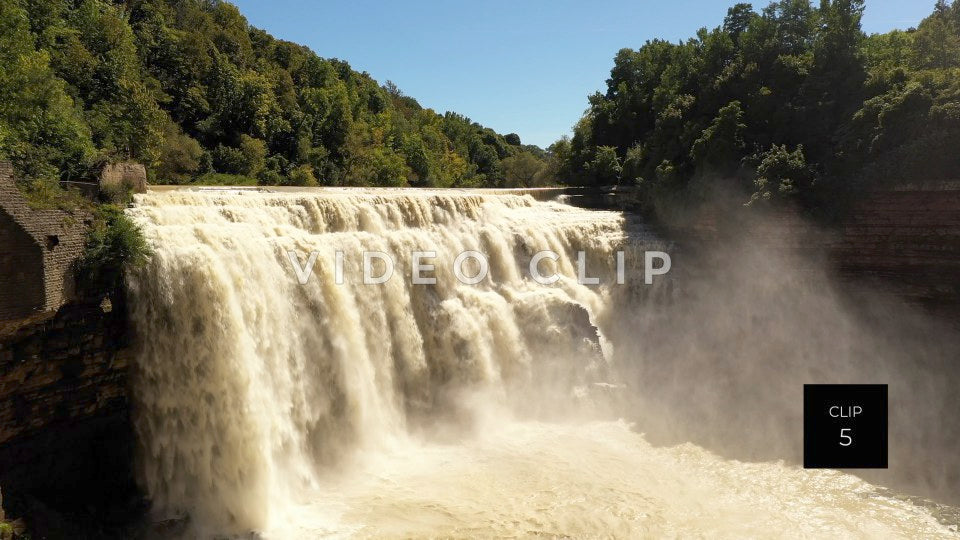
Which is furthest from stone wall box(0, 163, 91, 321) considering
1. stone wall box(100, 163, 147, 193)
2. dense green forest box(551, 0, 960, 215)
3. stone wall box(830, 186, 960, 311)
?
stone wall box(830, 186, 960, 311)

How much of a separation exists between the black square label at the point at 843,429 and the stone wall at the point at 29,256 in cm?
1613

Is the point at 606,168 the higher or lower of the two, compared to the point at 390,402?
higher

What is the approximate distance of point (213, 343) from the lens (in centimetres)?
1105

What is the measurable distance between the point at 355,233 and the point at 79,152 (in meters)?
6.60

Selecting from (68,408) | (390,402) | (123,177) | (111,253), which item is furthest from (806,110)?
(68,408)

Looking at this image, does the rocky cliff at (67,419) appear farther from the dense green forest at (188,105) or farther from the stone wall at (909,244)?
the stone wall at (909,244)

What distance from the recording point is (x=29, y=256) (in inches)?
363

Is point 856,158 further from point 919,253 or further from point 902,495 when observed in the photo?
point 902,495

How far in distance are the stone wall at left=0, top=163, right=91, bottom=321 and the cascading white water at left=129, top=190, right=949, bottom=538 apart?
1202 millimetres

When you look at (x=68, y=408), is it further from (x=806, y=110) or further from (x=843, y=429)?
(x=806, y=110)

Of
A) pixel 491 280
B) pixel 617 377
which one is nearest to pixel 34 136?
pixel 491 280

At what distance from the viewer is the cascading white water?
36.1 feet

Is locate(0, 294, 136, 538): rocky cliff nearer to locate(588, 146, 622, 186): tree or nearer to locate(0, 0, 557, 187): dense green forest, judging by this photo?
locate(0, 0, 557, 187): dense green forest

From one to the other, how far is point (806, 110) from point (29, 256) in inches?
924
